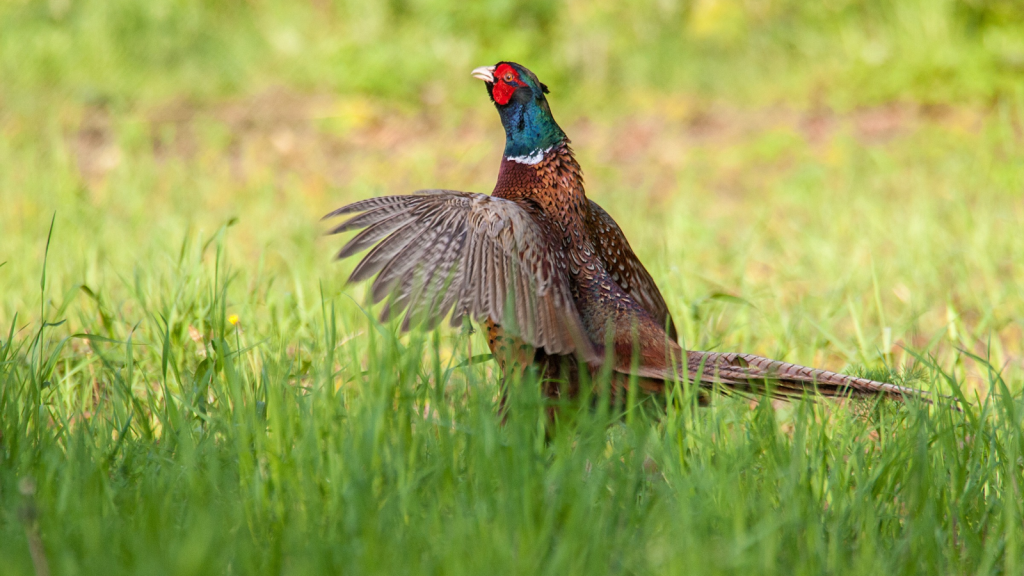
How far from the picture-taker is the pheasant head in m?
3.11

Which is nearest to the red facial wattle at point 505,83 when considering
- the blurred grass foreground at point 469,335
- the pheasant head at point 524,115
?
the pheasant head at point 524,115

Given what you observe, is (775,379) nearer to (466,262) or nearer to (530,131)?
(466,262)

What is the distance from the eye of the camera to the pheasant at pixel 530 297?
263 cm

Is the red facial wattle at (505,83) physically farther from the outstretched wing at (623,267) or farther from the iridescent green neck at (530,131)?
the outstretched wing at (623,267)

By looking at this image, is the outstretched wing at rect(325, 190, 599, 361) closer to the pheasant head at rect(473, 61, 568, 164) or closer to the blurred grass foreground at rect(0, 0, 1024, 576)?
the blurred grass foreground at rect(0, 0, 1024, 576)

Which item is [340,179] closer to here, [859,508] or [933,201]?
[933,201]

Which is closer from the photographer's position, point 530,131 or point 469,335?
point 469,335

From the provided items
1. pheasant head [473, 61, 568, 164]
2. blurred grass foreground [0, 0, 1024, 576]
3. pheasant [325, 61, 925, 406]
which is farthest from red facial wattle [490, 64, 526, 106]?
blurred grass foreground [0, 0, 1024, 576]

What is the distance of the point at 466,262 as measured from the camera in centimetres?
268

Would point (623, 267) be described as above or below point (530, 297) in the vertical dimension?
above

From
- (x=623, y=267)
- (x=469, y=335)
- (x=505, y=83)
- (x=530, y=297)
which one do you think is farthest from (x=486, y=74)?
(x=469, y=335)

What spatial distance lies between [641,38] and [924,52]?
8.46 feet

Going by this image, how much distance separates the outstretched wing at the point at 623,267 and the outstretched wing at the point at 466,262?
1.28 feet

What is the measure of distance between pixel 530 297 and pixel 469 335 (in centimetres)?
20
